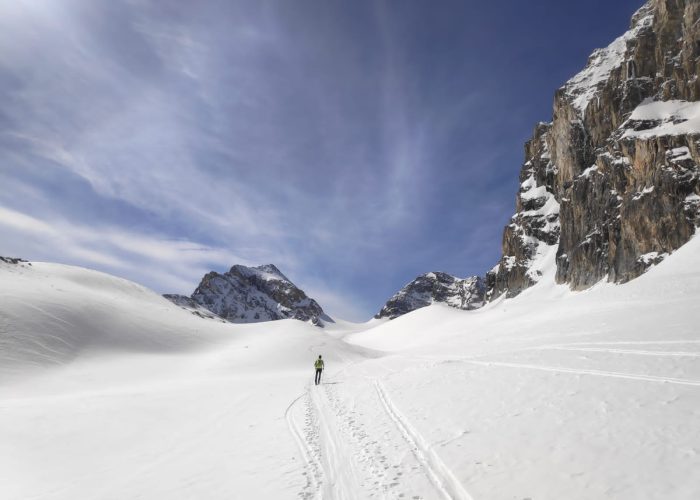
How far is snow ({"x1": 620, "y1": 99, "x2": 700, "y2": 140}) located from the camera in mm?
60800

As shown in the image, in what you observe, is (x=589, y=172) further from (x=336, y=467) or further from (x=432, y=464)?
(x=336, y=467)

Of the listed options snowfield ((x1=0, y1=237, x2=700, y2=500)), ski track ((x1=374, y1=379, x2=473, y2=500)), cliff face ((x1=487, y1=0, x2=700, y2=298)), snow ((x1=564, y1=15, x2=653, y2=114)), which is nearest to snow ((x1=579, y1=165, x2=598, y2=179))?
cliff face ((x1=487, y1=0, x2=700, y2=298))

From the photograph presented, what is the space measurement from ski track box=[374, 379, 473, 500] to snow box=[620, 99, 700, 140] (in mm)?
75475

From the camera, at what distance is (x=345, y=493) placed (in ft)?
21.5

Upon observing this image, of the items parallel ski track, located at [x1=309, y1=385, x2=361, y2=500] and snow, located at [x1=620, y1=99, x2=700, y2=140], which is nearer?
parallel ski track, located at [x1=309, y1=385, x2=361, y2=500]

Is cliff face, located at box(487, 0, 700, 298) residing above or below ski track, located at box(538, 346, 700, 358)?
above

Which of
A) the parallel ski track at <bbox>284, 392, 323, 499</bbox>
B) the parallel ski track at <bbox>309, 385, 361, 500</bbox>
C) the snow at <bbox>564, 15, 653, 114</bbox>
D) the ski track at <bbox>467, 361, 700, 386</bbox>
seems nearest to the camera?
the parallel ski track at <bbox>309, 385, 361, 500</bbox>

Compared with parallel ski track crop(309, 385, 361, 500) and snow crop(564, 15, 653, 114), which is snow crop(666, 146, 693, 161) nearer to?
snow crop(564, 15, 653, 114)

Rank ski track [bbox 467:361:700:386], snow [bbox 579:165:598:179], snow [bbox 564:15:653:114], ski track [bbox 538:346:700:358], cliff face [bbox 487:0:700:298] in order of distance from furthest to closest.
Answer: snow [bbox 564:15:653:114], snow [bbox 579:165:598:179], cliff face [bbox 487:0:700:298], ski track [bbox 538:346:700:358], ski track [bbox 467:361:700:386]

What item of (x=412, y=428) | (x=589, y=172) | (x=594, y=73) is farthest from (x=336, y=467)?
(x=594, y=73)

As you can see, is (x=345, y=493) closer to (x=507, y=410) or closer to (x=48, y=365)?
(x=507, y=410)

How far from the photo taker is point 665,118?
67000mm

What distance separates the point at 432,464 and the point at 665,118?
87021 mm

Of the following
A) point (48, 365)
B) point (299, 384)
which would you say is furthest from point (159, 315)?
point (299, 384)
